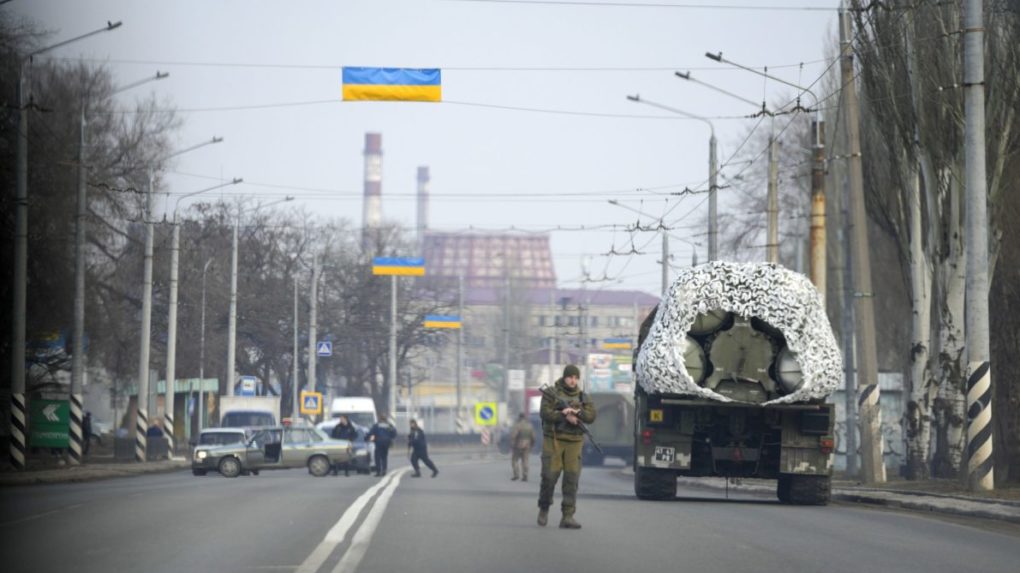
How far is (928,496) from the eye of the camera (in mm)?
25625

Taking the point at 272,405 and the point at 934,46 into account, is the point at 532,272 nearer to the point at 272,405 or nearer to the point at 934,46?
the point at 272,405

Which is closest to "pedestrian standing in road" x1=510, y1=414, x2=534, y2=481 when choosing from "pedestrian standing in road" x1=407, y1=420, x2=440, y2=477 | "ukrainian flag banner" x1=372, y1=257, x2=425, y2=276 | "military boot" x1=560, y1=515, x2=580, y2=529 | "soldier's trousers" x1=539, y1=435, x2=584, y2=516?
"pedestrian standing in road" x1=407, y1=420, x2=440, y2=477

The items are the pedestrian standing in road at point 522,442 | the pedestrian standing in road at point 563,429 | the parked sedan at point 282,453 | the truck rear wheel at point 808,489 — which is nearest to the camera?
the pedestrian standing in road at point 563,429

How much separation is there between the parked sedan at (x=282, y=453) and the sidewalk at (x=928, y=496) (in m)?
13.0

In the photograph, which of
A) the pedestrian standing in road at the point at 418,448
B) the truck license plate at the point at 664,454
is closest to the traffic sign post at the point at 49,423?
the pedestrian standing in road at the point at 418,448

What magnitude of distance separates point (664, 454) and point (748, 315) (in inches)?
92.8

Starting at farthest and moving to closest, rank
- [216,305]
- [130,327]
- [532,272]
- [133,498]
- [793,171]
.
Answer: [532,272] → [216,305] → [793,171] → [130,327] → [133,498]

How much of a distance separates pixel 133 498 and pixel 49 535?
775cm

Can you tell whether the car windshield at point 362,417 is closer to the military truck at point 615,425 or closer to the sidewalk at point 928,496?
the military truck at point 615,425

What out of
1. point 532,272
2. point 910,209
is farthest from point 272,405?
point 532,272

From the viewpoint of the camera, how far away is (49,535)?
52.8 ft

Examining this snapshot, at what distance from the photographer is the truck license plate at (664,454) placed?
24.1 m

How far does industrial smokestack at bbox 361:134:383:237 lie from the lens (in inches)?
7141

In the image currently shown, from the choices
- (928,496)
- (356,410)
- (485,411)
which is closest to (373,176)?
(485,411)
